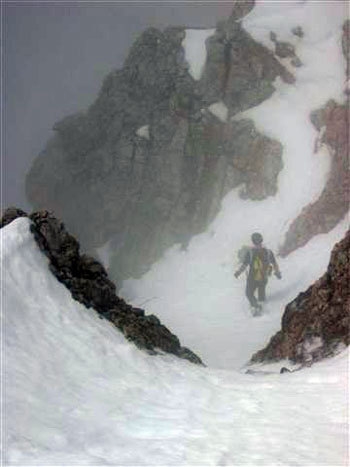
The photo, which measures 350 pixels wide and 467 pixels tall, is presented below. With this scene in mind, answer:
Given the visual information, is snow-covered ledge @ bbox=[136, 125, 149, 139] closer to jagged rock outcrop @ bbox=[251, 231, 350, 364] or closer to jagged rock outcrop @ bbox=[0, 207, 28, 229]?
jagged rock outcrop @ bbox=[251, 231, 350, 364]

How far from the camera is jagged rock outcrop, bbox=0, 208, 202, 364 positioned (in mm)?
9930

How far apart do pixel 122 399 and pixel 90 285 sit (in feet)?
12.5

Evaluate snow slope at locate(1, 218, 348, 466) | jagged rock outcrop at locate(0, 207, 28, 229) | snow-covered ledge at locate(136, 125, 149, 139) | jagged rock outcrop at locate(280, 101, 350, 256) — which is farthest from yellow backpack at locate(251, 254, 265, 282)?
snow-covered ledge at locate(136, 125, 149, 139)

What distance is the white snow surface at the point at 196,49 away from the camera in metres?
39.0

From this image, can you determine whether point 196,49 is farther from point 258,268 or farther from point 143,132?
point 258,268

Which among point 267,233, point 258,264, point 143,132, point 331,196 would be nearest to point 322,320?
point 258,264

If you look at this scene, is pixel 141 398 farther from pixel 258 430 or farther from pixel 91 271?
pixel 91 271

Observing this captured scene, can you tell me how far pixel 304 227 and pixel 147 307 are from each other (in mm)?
8941

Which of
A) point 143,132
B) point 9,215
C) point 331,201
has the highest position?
point 143,132

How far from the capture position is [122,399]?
7.10 m

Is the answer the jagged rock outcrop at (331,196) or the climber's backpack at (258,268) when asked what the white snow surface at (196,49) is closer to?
the jagged rock outcrop at (331,196)

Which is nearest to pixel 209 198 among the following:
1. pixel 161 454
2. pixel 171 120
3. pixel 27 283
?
pixel 171 120

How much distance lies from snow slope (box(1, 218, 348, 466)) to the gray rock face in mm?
24833

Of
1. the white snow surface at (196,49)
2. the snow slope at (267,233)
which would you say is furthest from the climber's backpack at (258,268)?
the white snow surface at (196,49)
